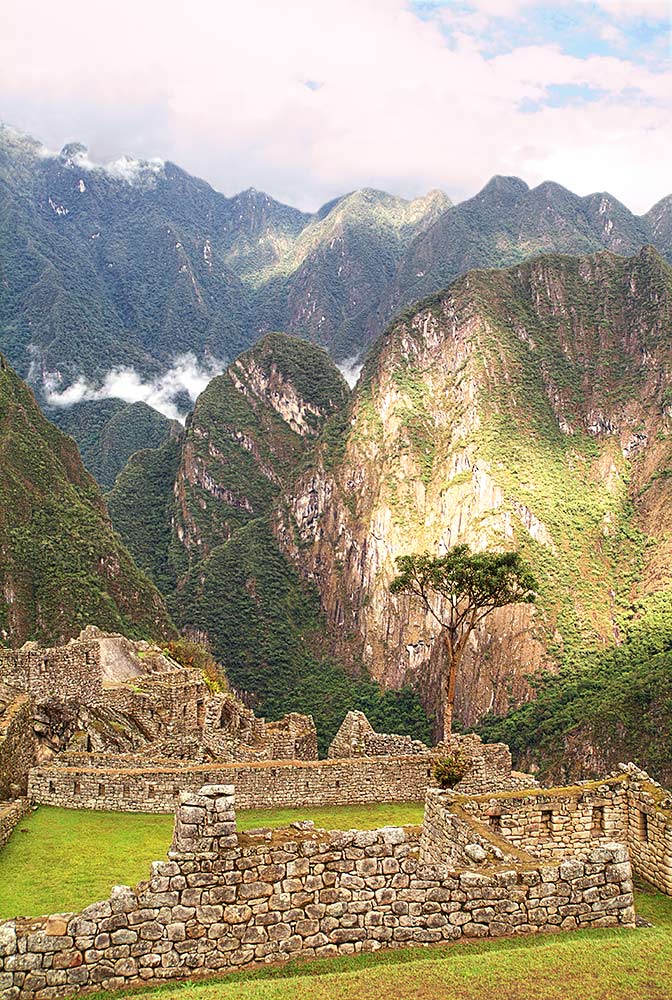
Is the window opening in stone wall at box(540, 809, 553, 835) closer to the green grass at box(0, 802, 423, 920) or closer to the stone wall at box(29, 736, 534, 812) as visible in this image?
the green grass at box(0, 802, 423, 920)

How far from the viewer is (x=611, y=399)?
158 metres

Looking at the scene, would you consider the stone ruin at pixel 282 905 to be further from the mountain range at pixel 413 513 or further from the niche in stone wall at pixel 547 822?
the mountain range at pixel 413 513

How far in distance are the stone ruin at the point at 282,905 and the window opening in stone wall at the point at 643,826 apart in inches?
80.9

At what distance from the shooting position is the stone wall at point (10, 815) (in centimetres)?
971

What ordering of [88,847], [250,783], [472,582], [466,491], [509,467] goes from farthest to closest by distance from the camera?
[466,491] → [509,467] → [472,582] → [250,783] → [88,847]

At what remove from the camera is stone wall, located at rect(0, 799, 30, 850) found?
9711 mm

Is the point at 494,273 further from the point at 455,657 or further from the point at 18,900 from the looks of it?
the point at 18,900

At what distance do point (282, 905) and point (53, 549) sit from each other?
89.9 m

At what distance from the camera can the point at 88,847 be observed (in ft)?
31.5

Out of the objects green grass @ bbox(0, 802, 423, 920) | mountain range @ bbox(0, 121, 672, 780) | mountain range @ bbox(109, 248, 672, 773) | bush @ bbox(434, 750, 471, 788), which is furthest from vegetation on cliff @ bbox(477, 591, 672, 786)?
green grass @ bbox(0, 802, 423, 920)

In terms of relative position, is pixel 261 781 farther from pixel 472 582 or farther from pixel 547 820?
pixel 472 582

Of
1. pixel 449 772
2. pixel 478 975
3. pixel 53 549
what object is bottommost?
pixel 478 975

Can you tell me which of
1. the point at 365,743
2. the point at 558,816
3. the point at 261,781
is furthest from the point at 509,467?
the point at 558,816

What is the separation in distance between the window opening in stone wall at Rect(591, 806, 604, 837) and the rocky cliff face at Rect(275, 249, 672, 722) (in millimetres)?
114611
